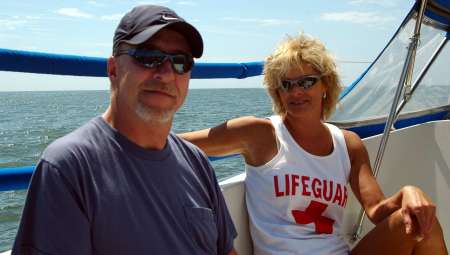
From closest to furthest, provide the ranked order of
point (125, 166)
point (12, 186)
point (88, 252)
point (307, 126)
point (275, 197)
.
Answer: point (88, 252), point (125, 166), point (12, 186), point (275, 197), point (307, 126)

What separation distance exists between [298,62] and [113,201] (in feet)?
3.45

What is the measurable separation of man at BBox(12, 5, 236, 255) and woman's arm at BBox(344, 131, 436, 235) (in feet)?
2.37

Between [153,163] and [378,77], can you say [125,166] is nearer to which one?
[153,163]

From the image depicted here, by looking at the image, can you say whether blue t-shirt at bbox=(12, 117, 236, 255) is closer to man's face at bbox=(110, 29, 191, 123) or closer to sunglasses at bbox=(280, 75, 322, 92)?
man's face at bbox=(110, 29, 191, 123)

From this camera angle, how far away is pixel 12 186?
1.36m

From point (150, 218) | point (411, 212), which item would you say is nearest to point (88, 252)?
point (150, 218)

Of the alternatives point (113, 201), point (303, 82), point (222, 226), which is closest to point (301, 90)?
point (303, 82)

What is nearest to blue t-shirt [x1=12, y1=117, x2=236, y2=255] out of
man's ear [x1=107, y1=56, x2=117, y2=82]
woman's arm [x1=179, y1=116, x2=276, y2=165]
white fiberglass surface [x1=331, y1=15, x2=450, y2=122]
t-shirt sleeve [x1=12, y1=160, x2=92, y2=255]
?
t-shirt sleeve [x1=12, y1=160, x2=92, y2=255]

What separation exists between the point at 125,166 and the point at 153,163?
0.08 m

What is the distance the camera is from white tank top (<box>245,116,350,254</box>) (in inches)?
73.2

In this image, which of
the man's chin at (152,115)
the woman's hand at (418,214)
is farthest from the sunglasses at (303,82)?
the man's chin at (152,115)

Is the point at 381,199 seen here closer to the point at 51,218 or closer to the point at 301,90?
the point at 301,90

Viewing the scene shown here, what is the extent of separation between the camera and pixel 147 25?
113cm

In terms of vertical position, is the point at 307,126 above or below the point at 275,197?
above
